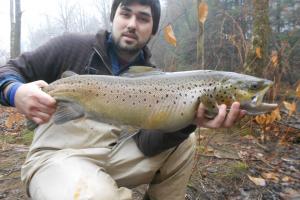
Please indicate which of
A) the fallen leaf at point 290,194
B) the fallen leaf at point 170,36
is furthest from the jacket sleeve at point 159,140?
the fallen leaf at point 290,194

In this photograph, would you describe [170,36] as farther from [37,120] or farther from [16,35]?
[16,35]

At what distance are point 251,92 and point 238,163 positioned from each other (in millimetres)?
2125

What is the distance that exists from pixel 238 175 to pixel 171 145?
1511 mm

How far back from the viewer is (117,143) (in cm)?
276

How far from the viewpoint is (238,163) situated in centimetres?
413

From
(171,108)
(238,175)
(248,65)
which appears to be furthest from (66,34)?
(248,65)

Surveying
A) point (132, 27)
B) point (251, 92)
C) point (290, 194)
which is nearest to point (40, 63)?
point (132, 27)

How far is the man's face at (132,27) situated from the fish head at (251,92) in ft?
3.79

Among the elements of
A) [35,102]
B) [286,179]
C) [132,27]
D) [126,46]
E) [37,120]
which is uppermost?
[132,27]

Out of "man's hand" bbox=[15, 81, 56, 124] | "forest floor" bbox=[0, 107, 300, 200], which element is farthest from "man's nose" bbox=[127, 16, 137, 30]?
"forest floor" bbox=[0, 107, 300, 200]

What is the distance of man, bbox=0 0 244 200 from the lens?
2242 millimetres

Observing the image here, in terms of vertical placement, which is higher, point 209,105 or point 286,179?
point 209,105

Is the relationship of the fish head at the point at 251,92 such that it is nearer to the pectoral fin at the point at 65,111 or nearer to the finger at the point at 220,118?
the finger at the point at 220,118

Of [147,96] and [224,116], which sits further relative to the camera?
[147,96]
